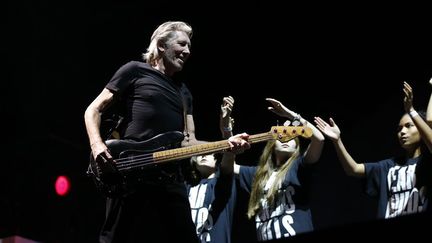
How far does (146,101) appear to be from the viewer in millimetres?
3602

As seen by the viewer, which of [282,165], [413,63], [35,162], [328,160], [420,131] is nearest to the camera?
[420,131]

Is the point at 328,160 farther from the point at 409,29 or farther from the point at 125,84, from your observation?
the point at 125,84

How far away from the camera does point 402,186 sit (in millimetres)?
4375

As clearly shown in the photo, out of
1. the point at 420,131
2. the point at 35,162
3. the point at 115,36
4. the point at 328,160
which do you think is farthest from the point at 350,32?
the point at 35,162

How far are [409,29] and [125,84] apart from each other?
2541mm

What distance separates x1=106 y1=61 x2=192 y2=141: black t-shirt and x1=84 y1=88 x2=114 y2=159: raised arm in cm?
5

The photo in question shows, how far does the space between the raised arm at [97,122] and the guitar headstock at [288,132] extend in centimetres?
96

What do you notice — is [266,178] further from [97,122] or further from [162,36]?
[97,122]

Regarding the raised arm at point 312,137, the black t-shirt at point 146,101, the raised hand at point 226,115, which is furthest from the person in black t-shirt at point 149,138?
the raised arm at point 312,137

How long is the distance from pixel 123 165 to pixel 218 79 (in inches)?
108

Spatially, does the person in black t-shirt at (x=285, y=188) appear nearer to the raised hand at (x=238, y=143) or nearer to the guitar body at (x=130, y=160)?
the raised hand at (x=238, y=143)

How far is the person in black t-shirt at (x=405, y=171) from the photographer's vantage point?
4.28 meters

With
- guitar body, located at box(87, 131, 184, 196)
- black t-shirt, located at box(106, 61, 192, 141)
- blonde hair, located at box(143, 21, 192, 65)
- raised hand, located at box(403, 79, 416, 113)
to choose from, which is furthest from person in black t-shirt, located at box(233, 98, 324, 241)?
guitar body, located at box(87, 131, 184, 196)

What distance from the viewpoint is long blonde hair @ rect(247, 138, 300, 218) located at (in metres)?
4.70
